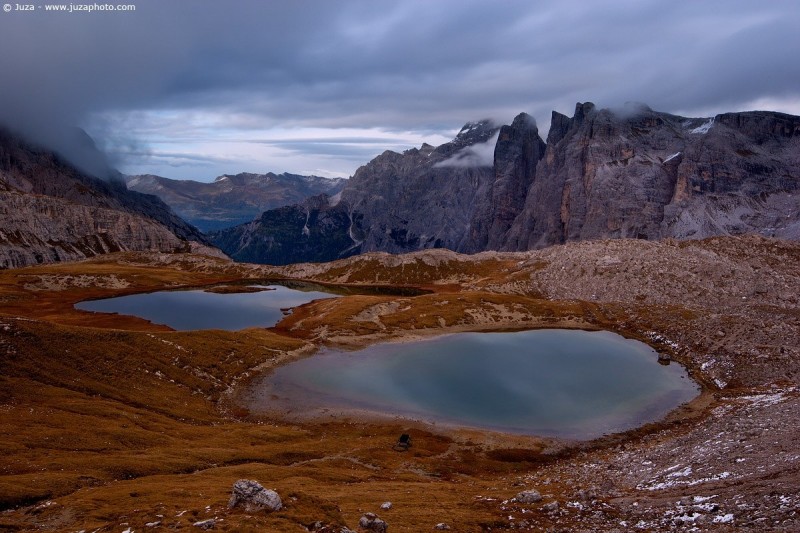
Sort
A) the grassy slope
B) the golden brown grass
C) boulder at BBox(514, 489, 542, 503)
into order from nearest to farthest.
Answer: the golden brown grass
the grassy slope
boulder at BBox(514, 489, 542, 503)

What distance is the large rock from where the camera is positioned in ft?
94.9

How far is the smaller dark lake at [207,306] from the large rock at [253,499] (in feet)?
318

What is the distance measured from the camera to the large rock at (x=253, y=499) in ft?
94.9

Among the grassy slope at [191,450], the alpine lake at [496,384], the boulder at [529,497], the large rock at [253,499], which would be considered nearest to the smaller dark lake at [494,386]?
the alpine lake at [496,384]

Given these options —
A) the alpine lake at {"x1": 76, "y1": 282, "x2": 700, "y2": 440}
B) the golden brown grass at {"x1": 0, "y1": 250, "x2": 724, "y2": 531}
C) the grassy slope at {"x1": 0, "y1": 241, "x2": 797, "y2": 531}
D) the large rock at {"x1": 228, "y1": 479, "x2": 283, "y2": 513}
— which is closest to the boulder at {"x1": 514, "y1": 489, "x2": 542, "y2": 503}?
the grassy slope at {"x1": 0, "y1": 241, "x2": 797, "y2": 531}

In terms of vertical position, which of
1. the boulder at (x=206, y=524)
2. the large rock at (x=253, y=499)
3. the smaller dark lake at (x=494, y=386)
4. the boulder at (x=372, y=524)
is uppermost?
the boulder at (x=206, y=524)

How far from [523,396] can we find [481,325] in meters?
48.3

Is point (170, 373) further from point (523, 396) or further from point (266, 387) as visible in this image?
point (523, 396)

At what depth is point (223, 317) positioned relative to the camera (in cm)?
13775

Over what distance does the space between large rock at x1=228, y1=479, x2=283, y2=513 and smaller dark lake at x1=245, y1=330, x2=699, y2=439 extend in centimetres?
3939

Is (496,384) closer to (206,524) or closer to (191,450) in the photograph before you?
(191,450)

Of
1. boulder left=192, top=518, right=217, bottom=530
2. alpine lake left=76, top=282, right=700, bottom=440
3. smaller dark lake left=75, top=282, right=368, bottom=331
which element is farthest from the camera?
smaller dark lake left=75, top=282, right=368, bottom=331

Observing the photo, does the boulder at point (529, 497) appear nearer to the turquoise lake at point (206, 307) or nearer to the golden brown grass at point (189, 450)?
the golden brown grass at point (189, 450)

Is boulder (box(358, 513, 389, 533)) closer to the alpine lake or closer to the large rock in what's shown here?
the large rock
